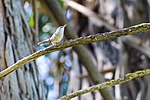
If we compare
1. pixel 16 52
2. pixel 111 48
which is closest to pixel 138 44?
pixel 111 48

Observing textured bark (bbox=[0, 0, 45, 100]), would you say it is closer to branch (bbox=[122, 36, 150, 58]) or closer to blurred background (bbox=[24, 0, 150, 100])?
blurred background (bbox=[24, 0, 150, 100])

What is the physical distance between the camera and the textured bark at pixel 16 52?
2.03 ft

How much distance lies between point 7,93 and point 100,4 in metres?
1.04

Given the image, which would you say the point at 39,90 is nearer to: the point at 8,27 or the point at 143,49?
the point at 8,27

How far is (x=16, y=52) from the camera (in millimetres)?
681

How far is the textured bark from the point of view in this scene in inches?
24.3

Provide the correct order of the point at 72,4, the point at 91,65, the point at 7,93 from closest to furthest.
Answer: the point at 7,93 → the point at 91,65 → the point at 72,4

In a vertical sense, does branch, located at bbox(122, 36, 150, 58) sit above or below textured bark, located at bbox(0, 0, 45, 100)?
above

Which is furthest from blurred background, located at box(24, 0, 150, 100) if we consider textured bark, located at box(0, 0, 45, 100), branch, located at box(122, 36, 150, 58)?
textured bark, located at box(0, 0, 45, 100)

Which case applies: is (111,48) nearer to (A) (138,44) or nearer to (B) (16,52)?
(A) (138,44)

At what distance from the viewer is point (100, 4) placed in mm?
1596

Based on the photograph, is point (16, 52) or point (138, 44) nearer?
point (16, 52)

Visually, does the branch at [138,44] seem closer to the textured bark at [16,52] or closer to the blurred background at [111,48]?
the blurred background at [111,48]

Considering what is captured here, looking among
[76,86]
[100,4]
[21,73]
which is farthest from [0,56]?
[100,4]
